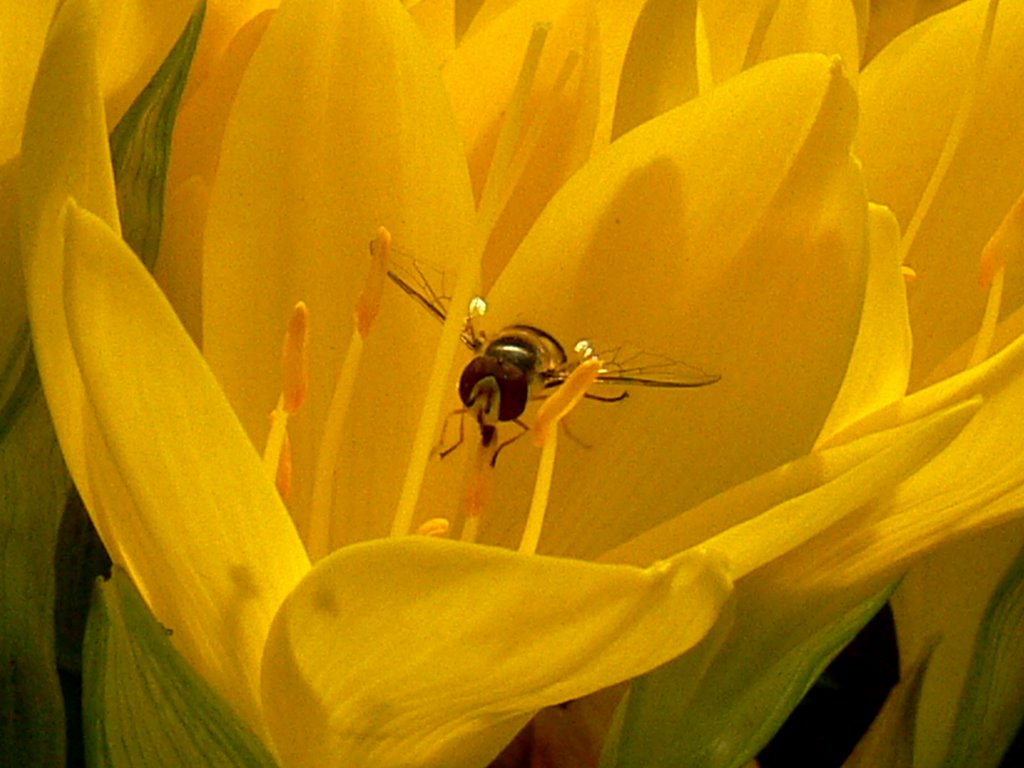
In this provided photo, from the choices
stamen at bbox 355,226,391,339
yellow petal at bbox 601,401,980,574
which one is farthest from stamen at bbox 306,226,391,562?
yellow petal at bbox 601,401,980,574

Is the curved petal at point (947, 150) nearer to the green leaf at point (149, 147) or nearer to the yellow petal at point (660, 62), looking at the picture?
the yellow petal at point (660, 62)

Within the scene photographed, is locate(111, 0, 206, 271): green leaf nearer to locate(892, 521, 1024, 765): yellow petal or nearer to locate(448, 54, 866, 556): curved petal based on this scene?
locate(448, 54, 866, 556): curved petal

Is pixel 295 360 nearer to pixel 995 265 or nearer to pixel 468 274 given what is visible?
pixel 468 274

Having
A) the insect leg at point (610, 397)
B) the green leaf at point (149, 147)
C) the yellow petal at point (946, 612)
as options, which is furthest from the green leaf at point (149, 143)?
the yellow petal at point (946, 612)

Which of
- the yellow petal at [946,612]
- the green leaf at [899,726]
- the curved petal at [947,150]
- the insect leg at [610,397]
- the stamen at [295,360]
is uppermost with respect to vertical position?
the curved petal at [947,150]

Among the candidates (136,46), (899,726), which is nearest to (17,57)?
(136,46)

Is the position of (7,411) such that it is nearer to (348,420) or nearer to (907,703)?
(348,420)
